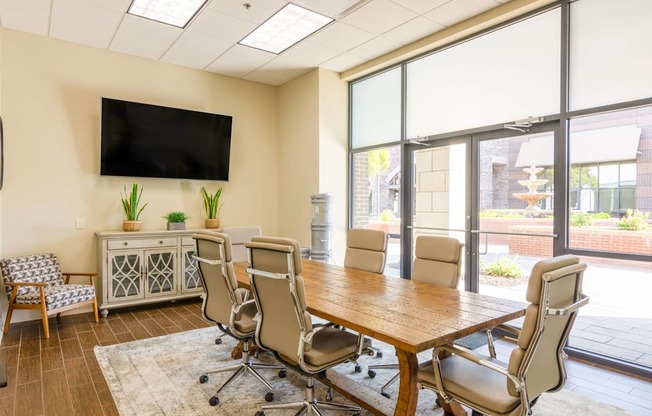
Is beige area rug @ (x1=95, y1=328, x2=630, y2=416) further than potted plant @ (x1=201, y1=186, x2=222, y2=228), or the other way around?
potted plant @ (x1=201, y1=186, x2=222, y2=228)

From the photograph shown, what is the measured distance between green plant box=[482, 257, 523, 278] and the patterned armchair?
421cm

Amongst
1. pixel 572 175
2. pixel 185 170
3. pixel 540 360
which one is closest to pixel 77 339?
pixel 185 170

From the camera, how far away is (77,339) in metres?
3.75

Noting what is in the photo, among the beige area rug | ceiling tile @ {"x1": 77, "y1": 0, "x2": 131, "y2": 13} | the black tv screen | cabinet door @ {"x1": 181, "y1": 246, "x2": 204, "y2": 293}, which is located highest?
ceiling tile @ {"x1": 77, "y1": 0, "x2": 131, "y2": 13}

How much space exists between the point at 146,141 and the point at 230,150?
116 centimetres

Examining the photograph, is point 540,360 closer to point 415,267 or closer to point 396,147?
point 415,267

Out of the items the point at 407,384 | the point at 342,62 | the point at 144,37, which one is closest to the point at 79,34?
the point at 144,37

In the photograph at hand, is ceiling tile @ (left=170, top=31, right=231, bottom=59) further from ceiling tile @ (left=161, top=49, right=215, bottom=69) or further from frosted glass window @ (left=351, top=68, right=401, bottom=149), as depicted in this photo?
frosted glass window @ (left=351, top=68, right=401, bottom=149)

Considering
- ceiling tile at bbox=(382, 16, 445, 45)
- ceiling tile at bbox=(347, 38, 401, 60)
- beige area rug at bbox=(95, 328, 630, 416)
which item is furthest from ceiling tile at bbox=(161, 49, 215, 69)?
beige area rug at bbox=(95, 328, 630, 416)

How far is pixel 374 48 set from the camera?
15.4ft

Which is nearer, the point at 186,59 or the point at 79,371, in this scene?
the point at 79,371

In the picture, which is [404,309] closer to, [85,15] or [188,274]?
[188,274]

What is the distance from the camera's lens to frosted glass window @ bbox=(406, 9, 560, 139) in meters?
3.54

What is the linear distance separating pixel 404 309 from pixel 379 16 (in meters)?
2.98
